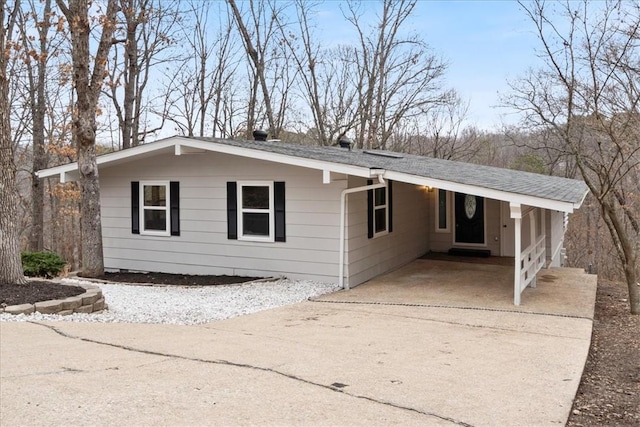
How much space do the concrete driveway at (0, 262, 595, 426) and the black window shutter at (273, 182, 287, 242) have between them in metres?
3.13

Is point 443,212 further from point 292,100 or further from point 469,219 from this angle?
point 292,100

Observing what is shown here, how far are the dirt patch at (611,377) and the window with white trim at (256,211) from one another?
5.61 meters

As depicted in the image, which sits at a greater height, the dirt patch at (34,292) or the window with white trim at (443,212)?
the window with white trim at (443,212)

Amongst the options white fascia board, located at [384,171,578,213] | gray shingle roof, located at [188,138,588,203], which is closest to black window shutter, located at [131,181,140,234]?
gray shingle roof, located at [188,138,588,203]

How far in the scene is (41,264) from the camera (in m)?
10.2

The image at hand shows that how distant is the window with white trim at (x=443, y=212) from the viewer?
14281mm

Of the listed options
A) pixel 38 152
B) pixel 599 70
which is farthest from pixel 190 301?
pixel 38 152

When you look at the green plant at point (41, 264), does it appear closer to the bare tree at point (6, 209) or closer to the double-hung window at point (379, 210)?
the bare tree at point (6, 209)

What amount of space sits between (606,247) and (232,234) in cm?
2182

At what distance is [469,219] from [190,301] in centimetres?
819

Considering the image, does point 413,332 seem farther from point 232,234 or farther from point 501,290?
point 232,234

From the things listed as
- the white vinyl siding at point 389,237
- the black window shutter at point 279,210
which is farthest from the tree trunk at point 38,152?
the white vinyl siding at point 389,237

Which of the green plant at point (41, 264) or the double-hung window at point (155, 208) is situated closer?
the green plant at point (41, 264)

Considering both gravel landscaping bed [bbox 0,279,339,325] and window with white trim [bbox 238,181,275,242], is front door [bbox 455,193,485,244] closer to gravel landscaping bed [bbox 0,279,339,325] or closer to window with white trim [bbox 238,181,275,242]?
gravel landscaping bed [bbox 0,279,339,325]
